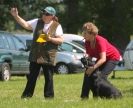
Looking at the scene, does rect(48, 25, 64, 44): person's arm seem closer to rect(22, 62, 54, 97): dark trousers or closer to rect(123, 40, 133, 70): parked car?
rect(22, 62, 54, 97): dark trousers

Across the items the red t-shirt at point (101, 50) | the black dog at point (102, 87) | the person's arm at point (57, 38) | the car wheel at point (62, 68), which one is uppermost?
the person's arm at point (57, 38)

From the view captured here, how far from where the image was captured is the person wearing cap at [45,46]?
12.1 m

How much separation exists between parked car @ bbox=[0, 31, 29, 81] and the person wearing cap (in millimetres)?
8691

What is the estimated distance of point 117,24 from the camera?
4341 centimetres

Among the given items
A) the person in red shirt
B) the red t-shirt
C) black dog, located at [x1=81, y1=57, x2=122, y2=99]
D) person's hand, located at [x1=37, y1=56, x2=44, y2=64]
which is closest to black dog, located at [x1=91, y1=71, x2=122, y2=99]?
black dog, located at [x1=81, y1=57, x2=122, y2=99]

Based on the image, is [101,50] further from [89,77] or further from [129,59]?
[129,59]

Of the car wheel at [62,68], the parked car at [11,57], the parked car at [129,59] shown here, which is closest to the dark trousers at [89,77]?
the parked car at [11,57]

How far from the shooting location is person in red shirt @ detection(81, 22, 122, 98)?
37.4 feet

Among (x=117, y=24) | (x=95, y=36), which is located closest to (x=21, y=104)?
(x=95, y=36)

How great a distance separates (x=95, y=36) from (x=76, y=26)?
33685 millimetres

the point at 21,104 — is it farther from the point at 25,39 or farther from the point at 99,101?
the point at 25,39

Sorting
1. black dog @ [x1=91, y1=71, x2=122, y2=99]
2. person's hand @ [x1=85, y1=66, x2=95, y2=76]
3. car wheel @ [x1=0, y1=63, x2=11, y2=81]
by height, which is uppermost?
person's hand @ [x1=85, y1=66, x2=95, y2=76]

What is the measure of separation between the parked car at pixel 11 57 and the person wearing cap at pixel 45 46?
8.69m

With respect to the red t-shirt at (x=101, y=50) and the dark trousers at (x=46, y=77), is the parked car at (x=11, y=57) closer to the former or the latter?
the dark trousers at (x=46, y=77)
